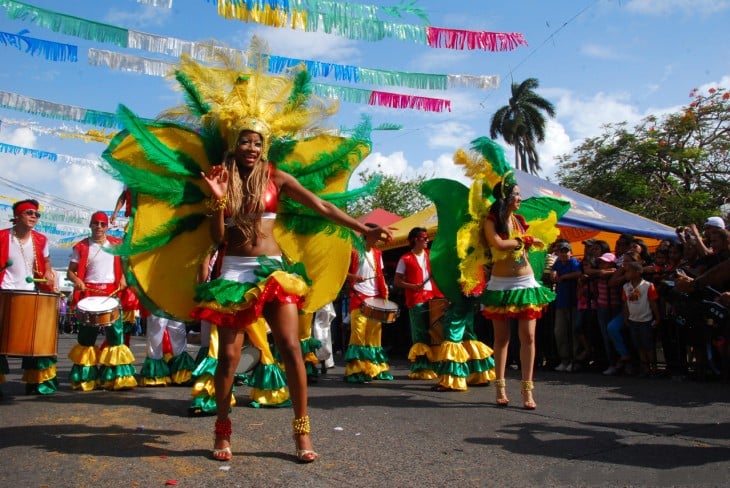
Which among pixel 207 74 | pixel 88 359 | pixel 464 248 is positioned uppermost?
pixel 207 74

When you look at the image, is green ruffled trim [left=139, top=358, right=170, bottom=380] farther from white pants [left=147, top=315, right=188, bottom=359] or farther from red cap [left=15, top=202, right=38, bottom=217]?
red cap [left=15, top=202, right=38, bottom=217]

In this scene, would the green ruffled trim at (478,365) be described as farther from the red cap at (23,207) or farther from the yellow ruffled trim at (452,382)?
the red cap at (23,207)

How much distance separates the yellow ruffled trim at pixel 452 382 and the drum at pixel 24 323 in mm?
3891

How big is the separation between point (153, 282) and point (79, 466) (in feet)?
3.93

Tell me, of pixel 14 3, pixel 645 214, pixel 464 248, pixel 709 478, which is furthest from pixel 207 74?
pixel 645 214

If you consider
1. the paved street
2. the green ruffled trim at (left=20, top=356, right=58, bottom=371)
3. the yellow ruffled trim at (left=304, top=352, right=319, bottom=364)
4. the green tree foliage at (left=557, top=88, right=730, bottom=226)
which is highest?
the green tree foliage at (left=557, top=88, right=730, bottom=226)

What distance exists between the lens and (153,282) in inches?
167

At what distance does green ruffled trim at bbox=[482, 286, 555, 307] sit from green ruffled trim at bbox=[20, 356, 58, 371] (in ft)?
14.1

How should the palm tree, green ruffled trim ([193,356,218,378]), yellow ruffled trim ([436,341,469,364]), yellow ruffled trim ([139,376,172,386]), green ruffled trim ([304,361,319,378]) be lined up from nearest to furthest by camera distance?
green ruffled trim ([193,356,218,378]), yellow ruffled trim ([436,341,469,364]), yellow ruffled trim ([139,376,172,386]), green ruffled trim ([304,361,319,378]), the palm tree

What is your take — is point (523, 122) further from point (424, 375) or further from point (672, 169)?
point (424, 375)

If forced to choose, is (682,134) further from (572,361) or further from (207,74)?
(207,74)

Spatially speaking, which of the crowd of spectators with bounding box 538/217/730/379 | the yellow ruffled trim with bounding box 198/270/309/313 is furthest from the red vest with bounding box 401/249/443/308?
the yellow ruffled trim with bounding box 198/270/309/313

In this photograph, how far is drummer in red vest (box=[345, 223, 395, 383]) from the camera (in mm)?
7867

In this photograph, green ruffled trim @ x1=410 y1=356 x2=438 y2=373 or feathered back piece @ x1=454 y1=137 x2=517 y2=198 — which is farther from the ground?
feathered back piece @ x1=454 y1=137 x2=517 y2=198
